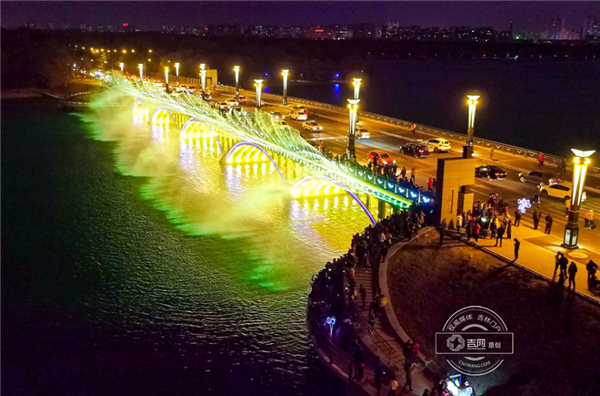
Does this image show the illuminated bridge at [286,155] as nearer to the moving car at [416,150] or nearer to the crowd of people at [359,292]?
the crowd of people at [359,292]

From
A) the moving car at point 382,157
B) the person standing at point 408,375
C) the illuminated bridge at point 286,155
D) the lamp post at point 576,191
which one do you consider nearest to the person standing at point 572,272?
the lamp post at point 576,191

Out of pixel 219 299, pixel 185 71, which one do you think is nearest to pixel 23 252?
pixel 219 299

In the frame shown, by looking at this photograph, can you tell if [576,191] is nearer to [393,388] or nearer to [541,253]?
[541,253]

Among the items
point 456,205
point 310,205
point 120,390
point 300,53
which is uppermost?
point 300,53

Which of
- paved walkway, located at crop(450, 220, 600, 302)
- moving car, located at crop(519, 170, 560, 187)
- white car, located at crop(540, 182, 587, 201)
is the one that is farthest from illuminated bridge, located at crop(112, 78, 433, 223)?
moving car, located at crop(519, 170, 560, 187)

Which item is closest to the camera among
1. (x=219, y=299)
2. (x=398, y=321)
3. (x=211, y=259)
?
(x=398, y=321)

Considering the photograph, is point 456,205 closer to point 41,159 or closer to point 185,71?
point 41,159

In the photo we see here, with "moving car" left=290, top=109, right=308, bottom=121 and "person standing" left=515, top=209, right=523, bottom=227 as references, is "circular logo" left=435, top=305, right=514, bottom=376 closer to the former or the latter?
"person standing" left=515, top=209, right=523, bottom=227
